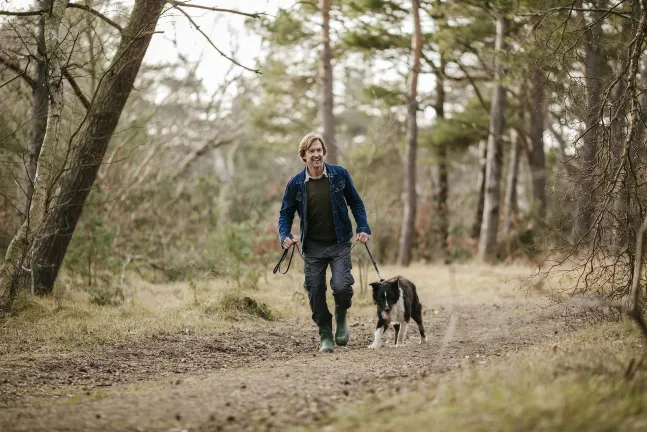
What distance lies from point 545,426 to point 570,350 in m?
2.69

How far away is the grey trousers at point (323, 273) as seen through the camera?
7930 millimetres

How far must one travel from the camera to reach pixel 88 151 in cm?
1053

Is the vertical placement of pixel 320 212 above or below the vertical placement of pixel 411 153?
below

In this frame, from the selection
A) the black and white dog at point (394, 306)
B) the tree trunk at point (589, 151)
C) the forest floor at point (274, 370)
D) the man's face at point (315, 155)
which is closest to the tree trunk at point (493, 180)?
the forest floor at point (274, 370)

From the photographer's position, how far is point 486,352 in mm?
7527

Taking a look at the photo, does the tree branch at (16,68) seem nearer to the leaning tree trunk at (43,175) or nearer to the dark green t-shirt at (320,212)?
the leaning tree trunk at (43,175)

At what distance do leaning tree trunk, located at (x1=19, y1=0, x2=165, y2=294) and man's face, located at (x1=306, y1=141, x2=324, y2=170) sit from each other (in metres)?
3.91

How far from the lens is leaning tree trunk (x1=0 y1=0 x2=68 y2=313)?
29.2ft

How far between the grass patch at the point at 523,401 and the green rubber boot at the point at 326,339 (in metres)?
2.64

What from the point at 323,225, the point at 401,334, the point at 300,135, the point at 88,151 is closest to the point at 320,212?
the point at 323,225

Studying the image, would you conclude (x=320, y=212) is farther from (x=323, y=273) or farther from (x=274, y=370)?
(x=274, y=370)

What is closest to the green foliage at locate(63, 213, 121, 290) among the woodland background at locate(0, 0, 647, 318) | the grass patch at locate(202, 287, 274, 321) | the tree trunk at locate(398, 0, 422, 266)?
the woodland background at locate(0, 0, 647, 318)

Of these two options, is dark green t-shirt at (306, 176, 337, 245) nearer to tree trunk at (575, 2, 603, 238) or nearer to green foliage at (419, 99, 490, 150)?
tree trunk at (575, 2, 603, 238)

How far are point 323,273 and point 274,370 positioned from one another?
181cm
